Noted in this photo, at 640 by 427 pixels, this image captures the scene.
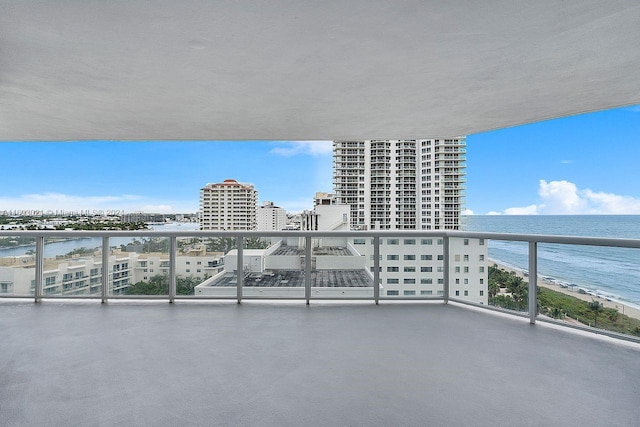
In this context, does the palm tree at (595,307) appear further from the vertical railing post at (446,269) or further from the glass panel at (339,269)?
the glass panel at (339,269)

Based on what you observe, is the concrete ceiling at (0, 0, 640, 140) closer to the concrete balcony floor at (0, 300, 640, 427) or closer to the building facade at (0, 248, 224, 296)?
the building facade at (0, 248, 224, 296)

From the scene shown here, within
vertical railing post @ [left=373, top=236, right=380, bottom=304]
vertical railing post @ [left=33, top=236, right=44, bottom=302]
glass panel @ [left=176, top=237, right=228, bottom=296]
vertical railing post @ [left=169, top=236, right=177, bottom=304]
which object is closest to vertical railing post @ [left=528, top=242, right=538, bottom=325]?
vertical railing post @ [left=373, top=236, right=380, bottom=304]

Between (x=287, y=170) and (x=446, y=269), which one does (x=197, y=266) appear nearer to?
(x=446, y=269)

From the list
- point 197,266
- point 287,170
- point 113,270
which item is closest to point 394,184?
point 197,266

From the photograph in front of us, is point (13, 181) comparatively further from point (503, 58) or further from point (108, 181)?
point (503, 58)

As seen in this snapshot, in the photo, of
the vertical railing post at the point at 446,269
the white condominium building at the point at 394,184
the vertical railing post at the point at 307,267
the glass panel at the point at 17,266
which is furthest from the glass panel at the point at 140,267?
the white condominium building at the point at 394,184

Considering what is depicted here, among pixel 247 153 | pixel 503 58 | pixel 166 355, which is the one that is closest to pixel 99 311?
pixel 166 355
